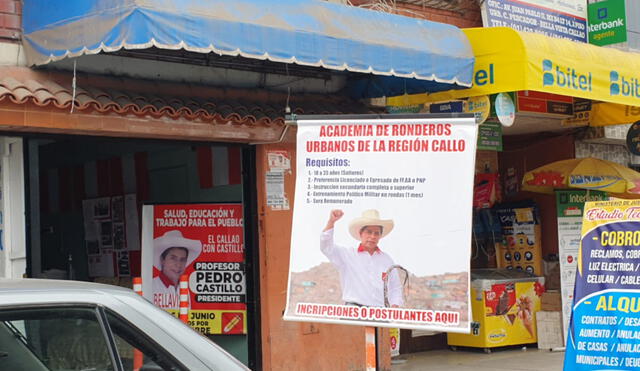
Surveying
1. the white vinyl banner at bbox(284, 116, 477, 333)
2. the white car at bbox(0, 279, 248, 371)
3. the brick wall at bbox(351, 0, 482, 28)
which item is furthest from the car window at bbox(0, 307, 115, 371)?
the brick wall at bbox(351, 0, 482, 28)

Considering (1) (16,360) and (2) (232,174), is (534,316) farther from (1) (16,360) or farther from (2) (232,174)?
(1) (16,360)

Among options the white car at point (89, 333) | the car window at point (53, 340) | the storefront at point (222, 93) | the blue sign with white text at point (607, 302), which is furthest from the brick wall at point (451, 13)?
the car window at point (53, 340)

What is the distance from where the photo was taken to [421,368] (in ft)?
38.6

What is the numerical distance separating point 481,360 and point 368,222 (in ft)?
20.6

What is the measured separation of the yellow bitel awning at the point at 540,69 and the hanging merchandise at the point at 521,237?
3.18 meters

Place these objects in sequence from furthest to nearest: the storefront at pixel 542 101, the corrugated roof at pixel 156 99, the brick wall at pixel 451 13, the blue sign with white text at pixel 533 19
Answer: the blue sign with white text at pixel 533 19 < the brick wall at pixel 451 13 < the storefront at pixel 542 101 < the corrugated roof at pixel 156 99

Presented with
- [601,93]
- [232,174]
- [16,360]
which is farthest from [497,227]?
[16,360]

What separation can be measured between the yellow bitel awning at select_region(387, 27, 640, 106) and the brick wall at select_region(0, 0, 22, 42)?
14.9ft

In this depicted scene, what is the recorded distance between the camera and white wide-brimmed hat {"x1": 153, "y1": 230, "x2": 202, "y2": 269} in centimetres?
1031

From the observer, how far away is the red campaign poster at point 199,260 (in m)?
10.2

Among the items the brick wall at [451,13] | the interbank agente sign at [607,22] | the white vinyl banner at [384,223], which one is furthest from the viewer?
the interbank agente sign at [607,22]

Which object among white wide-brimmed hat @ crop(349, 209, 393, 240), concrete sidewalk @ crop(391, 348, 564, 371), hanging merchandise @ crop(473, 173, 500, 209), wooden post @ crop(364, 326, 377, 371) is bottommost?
concrete sidewalk @ crop(391, 348, 564, 371)

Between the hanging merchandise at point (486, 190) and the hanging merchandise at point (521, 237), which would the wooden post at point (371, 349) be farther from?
the hanging merchandise at point (521, 237)

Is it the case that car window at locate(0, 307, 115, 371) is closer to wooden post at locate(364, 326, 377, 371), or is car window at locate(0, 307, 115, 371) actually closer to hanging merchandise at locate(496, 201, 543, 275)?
wooden post at locate(364, 326, 377, 371)
